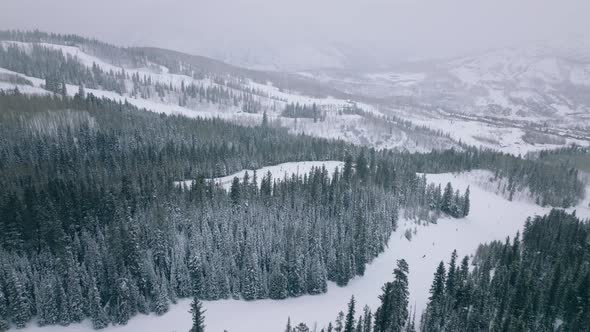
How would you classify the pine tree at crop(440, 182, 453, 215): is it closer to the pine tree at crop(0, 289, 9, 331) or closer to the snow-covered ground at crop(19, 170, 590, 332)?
the snow-covered ground at crop(19, 170, 590, 332)

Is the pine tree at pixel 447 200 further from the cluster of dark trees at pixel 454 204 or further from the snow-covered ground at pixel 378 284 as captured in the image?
the snow-covered ground at pixel 378 284

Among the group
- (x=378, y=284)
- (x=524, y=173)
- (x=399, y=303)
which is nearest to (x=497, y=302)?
(x=399, y=303)

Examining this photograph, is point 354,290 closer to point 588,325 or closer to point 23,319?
point 588,325

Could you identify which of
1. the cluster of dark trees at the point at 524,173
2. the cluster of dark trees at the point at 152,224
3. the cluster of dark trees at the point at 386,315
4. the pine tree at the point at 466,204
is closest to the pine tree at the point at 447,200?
the pine tree at the point at 466,204

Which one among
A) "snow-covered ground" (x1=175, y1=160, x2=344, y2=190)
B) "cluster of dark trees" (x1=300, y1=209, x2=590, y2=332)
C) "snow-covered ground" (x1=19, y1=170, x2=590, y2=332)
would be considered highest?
"snow-covered ground" (x1=175, y1=160, x2=344, y2=190)

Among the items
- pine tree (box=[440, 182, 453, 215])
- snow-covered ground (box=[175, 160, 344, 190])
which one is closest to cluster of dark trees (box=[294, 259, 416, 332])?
pine tree (box=[440, 182, 453, 215])

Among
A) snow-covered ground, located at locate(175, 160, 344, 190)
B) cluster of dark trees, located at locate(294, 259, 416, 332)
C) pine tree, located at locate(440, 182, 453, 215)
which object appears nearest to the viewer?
cluster of dark trees, located at locate(294, 259, 416, 332)

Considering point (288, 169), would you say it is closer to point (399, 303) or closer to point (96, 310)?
point (399, 303)
